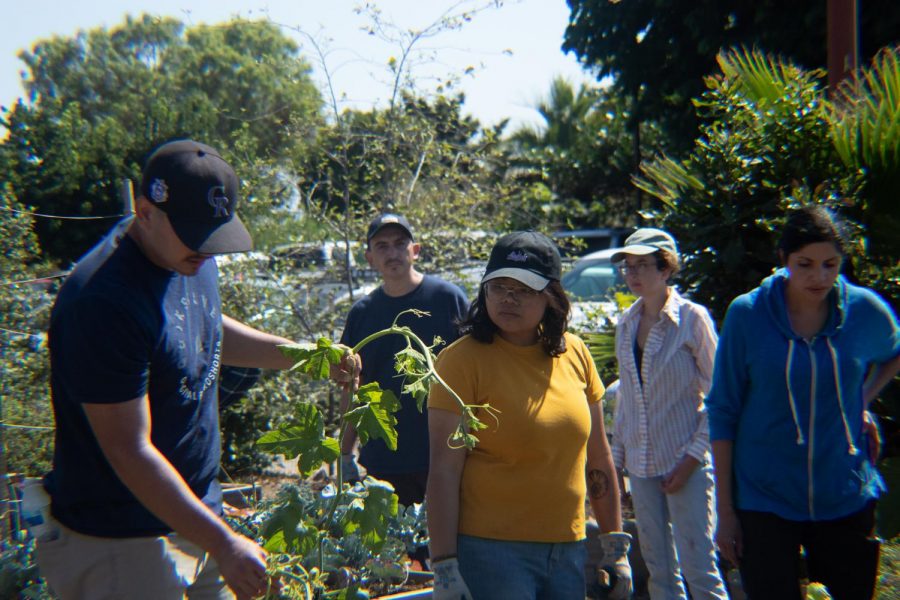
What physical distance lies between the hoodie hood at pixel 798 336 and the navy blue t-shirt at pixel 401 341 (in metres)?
1.53

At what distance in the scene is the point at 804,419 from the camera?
2803 millimetres

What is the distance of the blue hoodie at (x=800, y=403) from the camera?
2797 millimetres

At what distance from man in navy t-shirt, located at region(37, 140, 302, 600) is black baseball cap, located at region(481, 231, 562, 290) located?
0.84 meters

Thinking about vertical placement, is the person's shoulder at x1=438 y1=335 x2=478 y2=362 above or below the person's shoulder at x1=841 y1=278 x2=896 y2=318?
below

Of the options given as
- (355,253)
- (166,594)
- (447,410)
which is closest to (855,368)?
(447,410)

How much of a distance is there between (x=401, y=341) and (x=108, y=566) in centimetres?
217

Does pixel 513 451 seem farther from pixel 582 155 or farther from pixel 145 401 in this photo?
pixel 582 155

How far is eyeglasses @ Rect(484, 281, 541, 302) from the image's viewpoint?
8.86ft

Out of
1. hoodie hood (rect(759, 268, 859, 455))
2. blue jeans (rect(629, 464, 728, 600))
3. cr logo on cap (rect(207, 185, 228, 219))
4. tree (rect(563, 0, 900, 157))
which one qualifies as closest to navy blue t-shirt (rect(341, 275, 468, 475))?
blue jeans (rect(629, 464, 728, 600))

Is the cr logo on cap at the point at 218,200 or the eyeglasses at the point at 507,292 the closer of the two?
the cr logo on cap at the point at 218,200

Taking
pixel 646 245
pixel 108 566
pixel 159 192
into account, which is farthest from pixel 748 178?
pixel 108 566

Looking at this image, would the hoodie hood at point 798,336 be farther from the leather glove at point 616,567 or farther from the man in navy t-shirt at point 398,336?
Answer: the man in navy t-shirt at point 398,336

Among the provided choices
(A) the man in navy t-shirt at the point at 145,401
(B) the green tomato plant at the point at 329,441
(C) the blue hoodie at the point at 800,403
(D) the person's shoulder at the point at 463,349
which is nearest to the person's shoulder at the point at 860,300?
(C) the blue hoodie at the point at 800,403

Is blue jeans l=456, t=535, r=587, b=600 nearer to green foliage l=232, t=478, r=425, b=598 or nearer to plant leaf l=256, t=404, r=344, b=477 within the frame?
green foliage l=232, t=478, r=425, b=598
